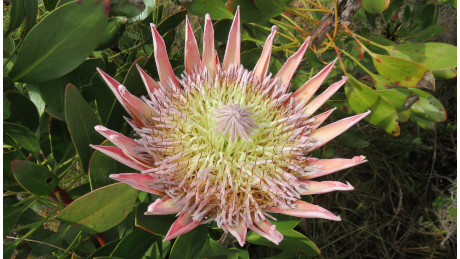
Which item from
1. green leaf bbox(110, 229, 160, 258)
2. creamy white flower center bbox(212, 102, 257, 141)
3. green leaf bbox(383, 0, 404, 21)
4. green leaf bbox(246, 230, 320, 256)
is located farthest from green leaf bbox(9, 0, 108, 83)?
green leaf bbox(383, 0, 404, 21)

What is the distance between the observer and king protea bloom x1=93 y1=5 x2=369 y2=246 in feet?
3.20

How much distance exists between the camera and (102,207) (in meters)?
0.92

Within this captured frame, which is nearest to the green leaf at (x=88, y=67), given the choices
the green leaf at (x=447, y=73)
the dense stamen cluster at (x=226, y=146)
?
the dense stamen cluster at (x=226, y=146)

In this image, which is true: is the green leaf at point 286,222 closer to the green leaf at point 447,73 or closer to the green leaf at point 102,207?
the green leaf at point 102,207

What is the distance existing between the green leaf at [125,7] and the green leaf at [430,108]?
1359 mm

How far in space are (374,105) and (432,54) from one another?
327mm

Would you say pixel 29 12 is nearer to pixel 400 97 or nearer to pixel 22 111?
pixel 22 111

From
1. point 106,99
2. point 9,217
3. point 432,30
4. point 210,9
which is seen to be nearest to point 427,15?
point 432,30

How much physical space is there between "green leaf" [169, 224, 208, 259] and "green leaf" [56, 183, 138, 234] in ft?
0.81

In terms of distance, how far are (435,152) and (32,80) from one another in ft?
10.0

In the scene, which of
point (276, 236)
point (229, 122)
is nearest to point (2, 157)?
point (229, 122)

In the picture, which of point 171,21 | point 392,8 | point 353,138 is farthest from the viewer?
point 392,8

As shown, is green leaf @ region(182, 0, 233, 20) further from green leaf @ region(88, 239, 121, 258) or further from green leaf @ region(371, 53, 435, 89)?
green leaf @ region(88, 239, 121, 258)

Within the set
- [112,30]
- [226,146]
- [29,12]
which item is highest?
[29,12]
